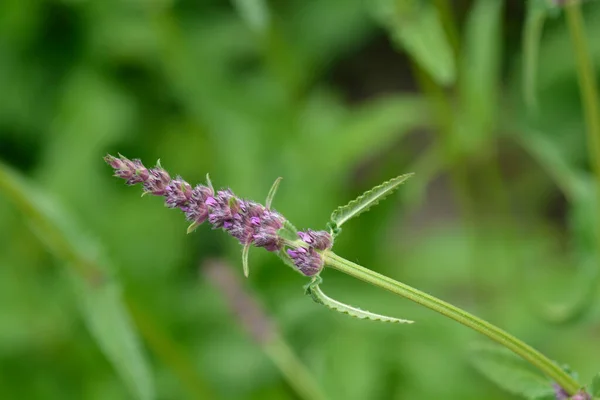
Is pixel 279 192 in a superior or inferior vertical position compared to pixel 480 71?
superior

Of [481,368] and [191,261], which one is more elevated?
[191,261]

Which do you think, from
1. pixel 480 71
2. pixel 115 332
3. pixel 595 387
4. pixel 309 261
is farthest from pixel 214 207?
pixel 480 71

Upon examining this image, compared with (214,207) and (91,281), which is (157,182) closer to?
(214,207)

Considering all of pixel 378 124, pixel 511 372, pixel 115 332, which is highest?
pixel 378 124

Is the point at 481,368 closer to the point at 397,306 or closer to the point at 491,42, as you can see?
the point at 491,42

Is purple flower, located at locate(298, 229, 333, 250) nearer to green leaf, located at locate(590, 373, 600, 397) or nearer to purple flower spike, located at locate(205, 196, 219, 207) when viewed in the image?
purple flower spike, located at locate(205, 196, 219, 207)

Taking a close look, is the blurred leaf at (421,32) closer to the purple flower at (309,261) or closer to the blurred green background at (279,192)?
the blurred green background at (279,192)

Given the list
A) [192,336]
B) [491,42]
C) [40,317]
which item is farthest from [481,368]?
[40,317]
